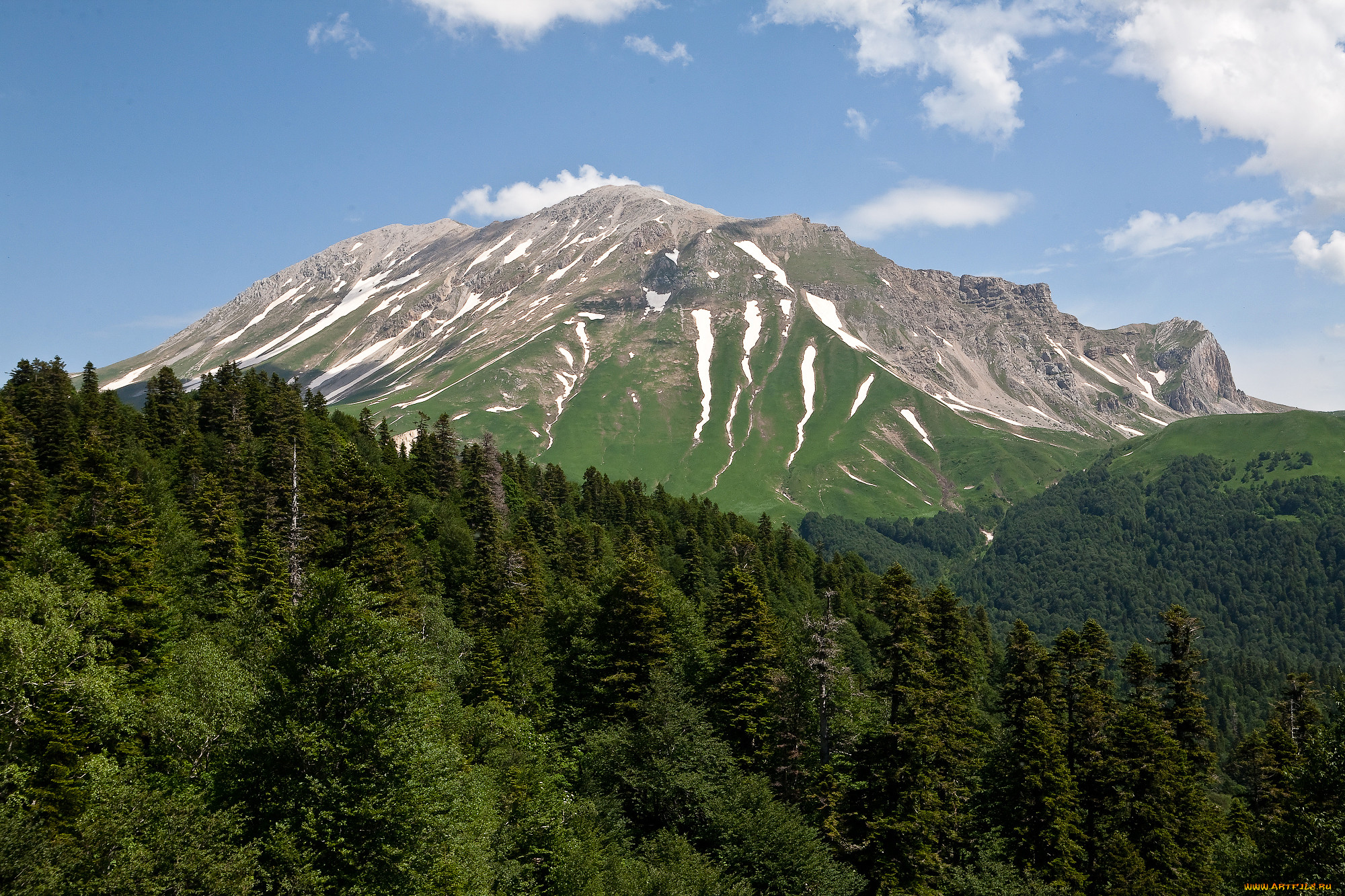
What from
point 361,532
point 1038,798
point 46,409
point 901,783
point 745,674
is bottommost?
point 1038,798

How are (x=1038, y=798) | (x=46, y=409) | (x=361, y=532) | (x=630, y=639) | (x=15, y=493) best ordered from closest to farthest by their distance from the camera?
(x=1038, y=798)
(x=15, y=493)
(x=361, y=532)
(x=630, y=639)
(x=46, y=409)

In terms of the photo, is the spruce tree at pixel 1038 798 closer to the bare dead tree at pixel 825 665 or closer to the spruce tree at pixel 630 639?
the bare dead tree at pixel 825 665

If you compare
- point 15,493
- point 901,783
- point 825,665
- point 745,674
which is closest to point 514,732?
point 745,674

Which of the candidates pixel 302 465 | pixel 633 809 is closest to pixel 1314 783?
pixel 633 809

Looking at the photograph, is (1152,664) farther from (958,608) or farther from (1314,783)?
(1314,783)

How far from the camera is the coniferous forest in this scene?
23812 mm

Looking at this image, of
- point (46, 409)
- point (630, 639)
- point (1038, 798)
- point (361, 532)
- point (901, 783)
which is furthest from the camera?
point (46, 409)

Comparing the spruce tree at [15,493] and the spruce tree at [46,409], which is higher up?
the spruce tree at [46,409]

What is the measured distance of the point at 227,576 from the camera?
168ft

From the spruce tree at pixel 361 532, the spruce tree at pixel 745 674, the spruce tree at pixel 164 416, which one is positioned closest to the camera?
the spruce tree at pixel 361 532

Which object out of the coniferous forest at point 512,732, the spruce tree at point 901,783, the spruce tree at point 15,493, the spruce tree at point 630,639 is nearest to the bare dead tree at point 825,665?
the coniferous forest at point 512,732

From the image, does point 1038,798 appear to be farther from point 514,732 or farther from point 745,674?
point 514,732

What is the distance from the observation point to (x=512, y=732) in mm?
40750

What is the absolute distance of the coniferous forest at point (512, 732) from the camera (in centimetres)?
2381
